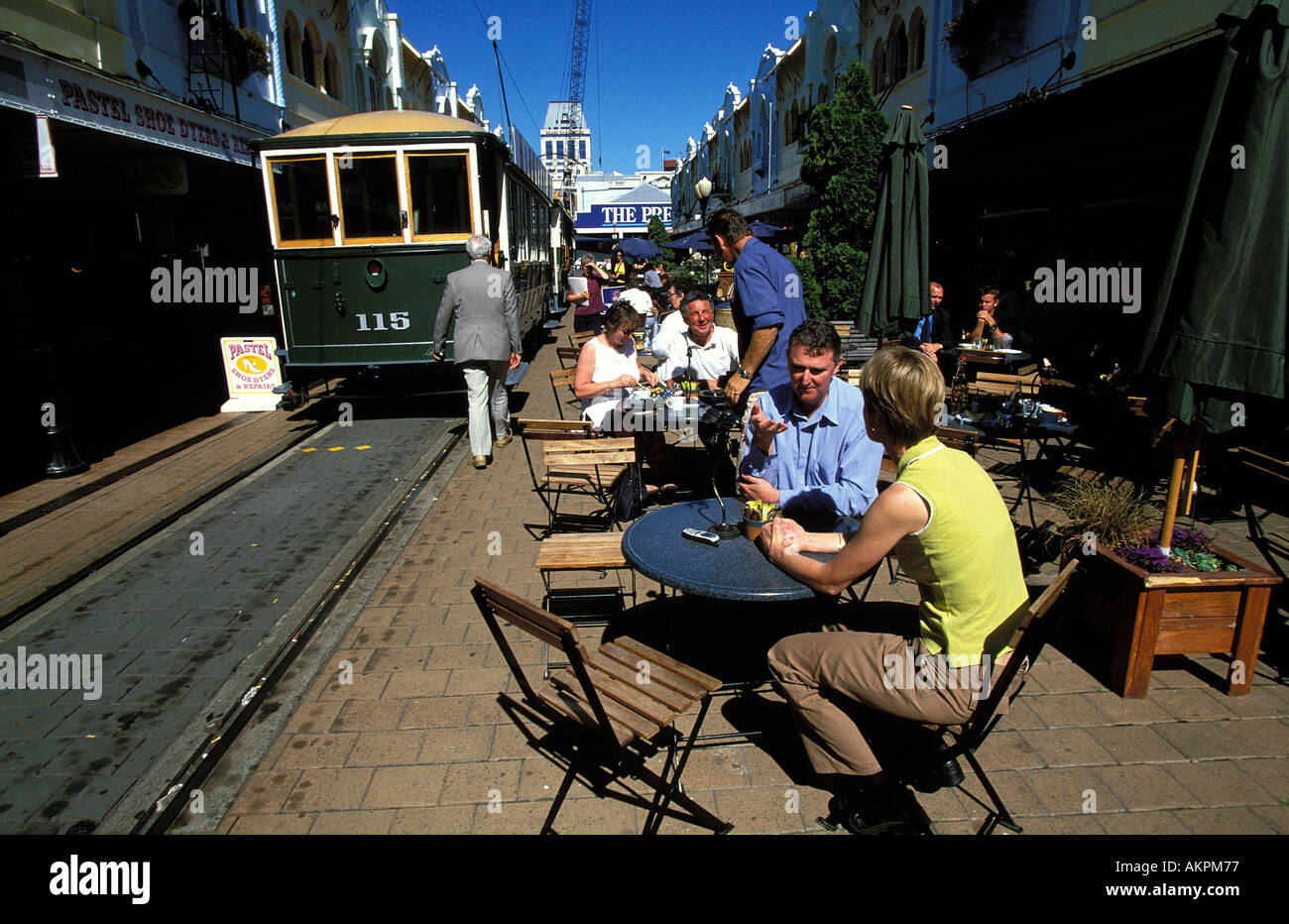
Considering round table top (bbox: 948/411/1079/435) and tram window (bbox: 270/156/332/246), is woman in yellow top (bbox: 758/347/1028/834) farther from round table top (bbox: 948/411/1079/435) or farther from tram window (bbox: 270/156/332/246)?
tram window (bbox: 270/156/332/246)

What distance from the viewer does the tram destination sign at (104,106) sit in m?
6.06

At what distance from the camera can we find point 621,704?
8.57 feet

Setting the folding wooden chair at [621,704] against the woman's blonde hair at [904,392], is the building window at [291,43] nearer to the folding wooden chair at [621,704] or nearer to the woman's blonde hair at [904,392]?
the folding wooden chair at [621,704]

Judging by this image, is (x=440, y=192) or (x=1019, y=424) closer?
(x=1019, y=424)

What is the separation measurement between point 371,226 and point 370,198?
33cm

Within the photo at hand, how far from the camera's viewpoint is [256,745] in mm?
3227

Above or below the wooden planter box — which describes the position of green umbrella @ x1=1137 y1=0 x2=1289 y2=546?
above

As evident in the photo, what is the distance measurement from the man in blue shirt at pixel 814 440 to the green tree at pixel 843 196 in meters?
10.1

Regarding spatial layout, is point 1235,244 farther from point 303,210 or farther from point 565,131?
point 565,131

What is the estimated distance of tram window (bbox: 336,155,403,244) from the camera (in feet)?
29.7

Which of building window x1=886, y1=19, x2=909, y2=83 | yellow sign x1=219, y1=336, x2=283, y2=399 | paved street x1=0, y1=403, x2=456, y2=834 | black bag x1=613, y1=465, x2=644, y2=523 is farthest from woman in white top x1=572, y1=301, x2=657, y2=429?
building window x1=886, y1=19, x2=909, y2=83

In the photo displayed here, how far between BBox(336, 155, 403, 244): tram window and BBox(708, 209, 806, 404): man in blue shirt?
5599 mm

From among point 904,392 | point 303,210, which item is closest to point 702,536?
point 904,392
